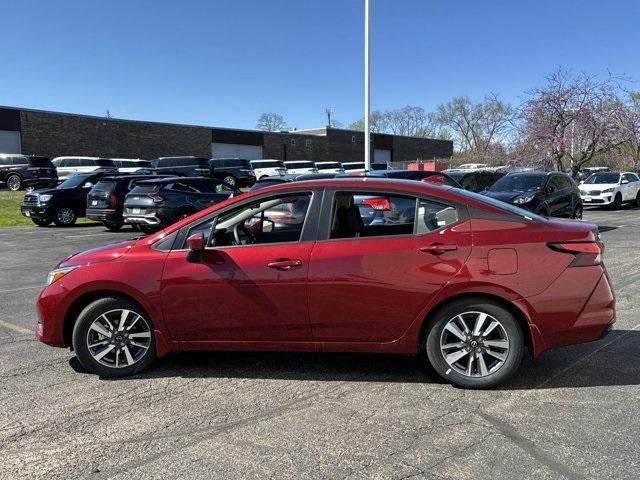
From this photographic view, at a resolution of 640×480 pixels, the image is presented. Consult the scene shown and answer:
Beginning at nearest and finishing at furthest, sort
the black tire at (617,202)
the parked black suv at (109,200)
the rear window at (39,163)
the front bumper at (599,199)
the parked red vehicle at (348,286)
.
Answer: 1. the parked red vehicle at (348,286)
2. the parked black suv at (109,200)
3. the front bumper at (599,199)
4. the black tire at (617,202)
5. the rear window at (39,163)

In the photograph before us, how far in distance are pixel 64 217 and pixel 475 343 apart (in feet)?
58.0

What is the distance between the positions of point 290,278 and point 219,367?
3.99ft

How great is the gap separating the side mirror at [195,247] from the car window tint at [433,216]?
1667 millimetres

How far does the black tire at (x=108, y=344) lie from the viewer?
4.57 m

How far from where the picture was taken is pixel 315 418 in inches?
151

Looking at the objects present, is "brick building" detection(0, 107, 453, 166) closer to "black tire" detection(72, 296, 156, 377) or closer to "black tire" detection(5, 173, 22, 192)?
"black tire" detection(5, 173, 22, 192)

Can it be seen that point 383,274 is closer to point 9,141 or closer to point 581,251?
point 581,251

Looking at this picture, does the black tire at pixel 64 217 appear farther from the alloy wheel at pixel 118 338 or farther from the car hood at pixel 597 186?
the car hood at pixel 597 186

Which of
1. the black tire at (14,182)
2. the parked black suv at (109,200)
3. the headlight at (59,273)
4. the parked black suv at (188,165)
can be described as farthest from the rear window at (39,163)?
the headlight at (59,273)

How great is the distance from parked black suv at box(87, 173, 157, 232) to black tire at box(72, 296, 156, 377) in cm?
1299

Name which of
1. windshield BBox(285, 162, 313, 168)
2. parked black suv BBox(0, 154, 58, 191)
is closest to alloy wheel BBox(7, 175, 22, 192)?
parked black suv BBox(0, 154, 58, 191)

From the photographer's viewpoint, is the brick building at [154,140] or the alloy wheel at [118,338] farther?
the brick building at [154,140]

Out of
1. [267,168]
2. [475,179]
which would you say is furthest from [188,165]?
[475,179]

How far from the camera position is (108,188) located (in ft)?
56.8
